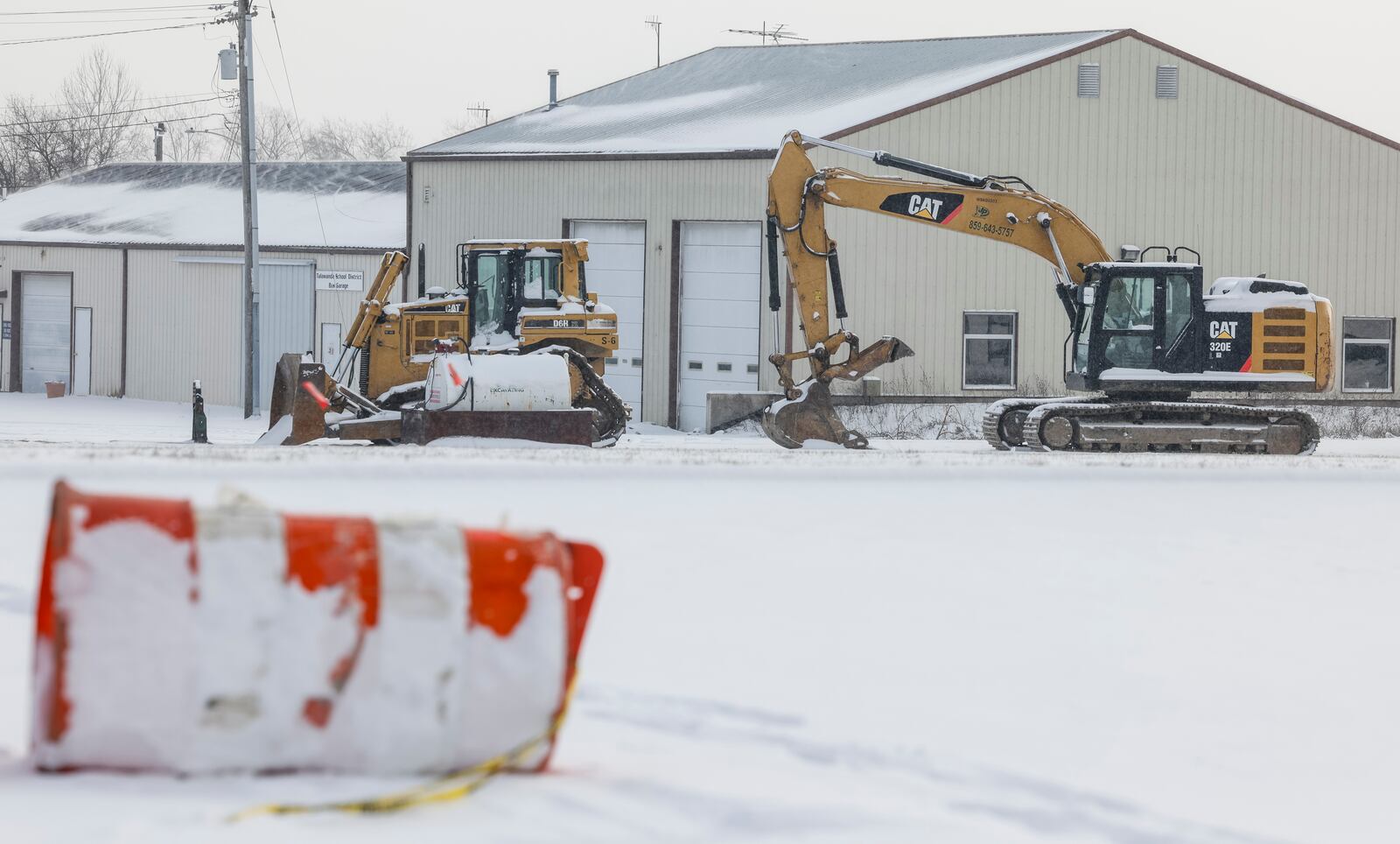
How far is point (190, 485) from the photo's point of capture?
11625 mm

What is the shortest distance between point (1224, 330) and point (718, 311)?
1065cm

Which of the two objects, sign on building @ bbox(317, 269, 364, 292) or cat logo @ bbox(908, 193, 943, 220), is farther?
sign on building @ bbox(317, 269, 364, 292)

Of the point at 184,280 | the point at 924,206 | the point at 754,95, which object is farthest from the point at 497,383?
the point at 184,280

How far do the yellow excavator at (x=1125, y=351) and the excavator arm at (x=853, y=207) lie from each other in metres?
0.02

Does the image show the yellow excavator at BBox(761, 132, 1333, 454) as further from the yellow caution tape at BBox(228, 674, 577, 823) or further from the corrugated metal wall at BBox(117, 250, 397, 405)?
the corrugated metal wall at BBox(117, 250, 397, 405)

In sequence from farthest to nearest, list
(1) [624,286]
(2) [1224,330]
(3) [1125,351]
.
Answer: (1) [624,286]
(3) [1125,351]
(2) [1224,330]

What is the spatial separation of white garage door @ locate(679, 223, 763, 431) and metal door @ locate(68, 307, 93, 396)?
684 inches

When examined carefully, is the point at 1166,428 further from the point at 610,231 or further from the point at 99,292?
the point at 99,292

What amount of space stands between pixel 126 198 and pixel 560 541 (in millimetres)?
42552

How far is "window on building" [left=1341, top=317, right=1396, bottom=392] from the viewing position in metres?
30.7

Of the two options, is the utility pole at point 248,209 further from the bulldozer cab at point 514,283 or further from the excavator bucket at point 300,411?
the excavator bucket at point 300,411

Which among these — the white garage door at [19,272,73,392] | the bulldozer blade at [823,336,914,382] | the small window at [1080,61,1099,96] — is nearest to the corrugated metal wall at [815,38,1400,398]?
the small window at [1080,61,1099,96]

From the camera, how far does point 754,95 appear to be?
3456 centimetres

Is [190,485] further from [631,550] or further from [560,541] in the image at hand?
[560,541]
